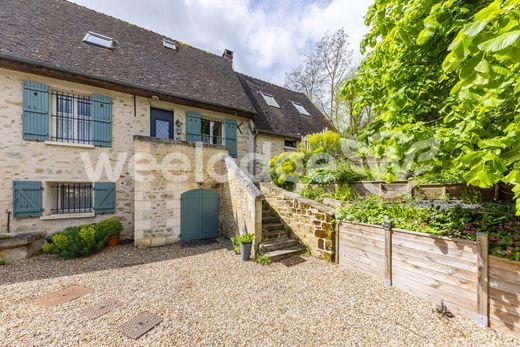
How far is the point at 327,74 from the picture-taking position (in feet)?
57.9

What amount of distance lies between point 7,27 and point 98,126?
385 cm

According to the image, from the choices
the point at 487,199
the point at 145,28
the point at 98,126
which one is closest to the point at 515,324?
the point at 487,199

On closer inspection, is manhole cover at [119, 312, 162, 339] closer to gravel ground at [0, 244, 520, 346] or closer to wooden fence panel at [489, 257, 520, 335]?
gravel ground at [0, 244, 520, 346]

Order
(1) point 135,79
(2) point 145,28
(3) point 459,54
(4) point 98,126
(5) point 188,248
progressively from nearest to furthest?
(3) point 459,54, (5) point 188,248, (4) point 98,126, (1) point 135,79, (2) point 145,28

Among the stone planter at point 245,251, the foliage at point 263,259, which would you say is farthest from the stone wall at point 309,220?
the stone planter at point 245,251

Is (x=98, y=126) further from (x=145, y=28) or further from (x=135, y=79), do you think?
(x=145, y=28)

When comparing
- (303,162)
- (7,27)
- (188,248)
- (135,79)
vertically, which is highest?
(7,27)

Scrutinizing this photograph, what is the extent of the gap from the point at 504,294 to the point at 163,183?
7.37 m

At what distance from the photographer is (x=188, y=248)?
6.64 m

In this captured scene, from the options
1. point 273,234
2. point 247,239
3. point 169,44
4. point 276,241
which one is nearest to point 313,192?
point 273,234

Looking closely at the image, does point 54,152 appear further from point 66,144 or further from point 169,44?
point 169,44

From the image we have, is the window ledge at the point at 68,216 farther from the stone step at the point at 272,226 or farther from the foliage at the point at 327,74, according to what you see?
the foliage at the point at 327,74

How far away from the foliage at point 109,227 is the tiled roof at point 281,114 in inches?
268

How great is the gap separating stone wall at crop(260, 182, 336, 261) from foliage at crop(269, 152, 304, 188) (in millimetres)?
1259
